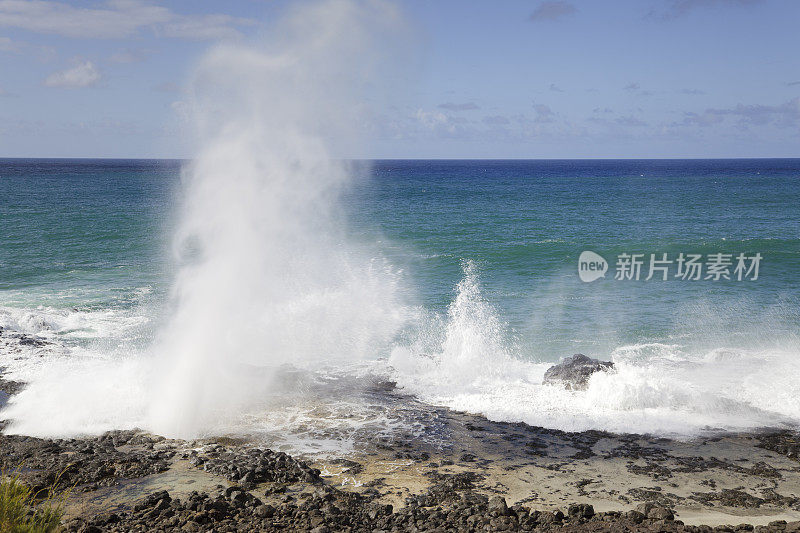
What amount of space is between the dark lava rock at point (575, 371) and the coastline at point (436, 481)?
2.64 m

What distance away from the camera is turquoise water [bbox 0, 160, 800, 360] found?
828 inches

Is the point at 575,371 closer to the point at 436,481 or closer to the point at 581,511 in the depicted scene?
the point at 436,481

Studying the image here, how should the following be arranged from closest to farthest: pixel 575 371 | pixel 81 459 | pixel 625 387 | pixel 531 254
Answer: pixel 81 459
pixel 625 387
pixel 575 371
pixel 531 254

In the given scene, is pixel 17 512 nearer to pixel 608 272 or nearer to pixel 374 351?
pixel 374 351

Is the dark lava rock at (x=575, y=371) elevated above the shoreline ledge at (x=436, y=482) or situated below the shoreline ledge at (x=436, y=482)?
above

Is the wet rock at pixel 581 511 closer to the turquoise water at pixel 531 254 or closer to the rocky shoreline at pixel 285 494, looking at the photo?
the rocky shoreline at pixel 285 494

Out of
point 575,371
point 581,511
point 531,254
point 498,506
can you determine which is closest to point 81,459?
point 498,506

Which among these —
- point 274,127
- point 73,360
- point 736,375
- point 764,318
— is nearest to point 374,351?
point 274,127

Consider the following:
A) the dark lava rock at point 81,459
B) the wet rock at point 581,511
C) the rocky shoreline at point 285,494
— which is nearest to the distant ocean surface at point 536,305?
the rocky shoreline at point 285,494

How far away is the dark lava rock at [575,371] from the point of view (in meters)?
14.9

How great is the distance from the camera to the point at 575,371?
15.2 meters

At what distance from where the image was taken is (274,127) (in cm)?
1745

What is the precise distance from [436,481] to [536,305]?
14075 millimetres

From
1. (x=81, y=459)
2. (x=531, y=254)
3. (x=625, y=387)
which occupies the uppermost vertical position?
(x=531, y=254)
